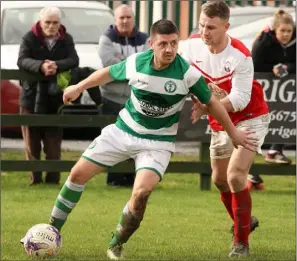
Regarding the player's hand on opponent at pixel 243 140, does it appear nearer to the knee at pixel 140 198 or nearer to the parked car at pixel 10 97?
the knee at pixel 140 198

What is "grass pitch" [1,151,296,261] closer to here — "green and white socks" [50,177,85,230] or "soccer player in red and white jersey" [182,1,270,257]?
"green and white socks" [50,177,85,230]

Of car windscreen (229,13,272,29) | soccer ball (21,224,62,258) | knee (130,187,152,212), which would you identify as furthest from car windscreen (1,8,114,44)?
knee (130,187,152,212)

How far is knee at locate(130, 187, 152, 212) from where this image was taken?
9.14m

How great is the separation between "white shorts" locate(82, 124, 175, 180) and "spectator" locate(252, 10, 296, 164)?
4.92 m

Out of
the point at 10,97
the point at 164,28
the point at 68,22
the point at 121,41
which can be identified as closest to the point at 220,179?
the point at 164,28

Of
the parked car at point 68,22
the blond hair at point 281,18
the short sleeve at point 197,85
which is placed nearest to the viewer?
the short sleeve at point 197,85

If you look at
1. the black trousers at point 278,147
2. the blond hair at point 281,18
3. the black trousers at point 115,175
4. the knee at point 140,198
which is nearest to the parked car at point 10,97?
the black trousers at point 115,175

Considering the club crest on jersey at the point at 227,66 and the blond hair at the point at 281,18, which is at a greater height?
the club crest on jersey at the point at 227,66

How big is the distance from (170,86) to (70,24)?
26.6 ft

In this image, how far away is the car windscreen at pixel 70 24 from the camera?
17047 millimetres

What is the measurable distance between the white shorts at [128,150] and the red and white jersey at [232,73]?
0.72m

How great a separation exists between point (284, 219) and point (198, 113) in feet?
10.5

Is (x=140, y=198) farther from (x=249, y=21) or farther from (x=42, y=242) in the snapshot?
(x=249, y=21)

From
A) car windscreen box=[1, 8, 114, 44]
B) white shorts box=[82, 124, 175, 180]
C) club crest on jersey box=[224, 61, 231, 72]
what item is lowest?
car windscreen box=[1, 8, 114, 44]
